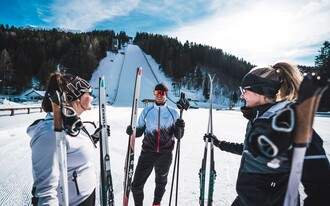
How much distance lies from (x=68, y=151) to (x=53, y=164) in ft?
0.76

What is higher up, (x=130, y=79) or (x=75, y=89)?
(x=130, y=79)

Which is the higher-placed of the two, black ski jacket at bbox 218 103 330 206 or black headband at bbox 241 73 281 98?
black headband at bbox 241 73 281 98

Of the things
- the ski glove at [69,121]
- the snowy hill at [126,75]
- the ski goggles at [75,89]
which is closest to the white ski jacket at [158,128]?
the ski goggles at [75,89]

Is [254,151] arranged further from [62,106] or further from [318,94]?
[62,106]

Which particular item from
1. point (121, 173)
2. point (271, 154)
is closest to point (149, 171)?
point (121, 173)

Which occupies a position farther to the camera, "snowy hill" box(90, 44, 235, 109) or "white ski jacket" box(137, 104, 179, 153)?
"snowy hill" box(90, 44, 235, 109)

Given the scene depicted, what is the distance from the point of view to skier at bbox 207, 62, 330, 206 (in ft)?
3.99

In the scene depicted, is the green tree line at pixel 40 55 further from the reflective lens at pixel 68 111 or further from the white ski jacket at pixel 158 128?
the reflective lens at pixel 68 111

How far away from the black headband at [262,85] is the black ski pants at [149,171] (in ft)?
7.09

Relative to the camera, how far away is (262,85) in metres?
1.68

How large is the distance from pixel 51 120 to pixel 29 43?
75756 mm

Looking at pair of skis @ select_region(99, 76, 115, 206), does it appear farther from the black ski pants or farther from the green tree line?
the green tree line

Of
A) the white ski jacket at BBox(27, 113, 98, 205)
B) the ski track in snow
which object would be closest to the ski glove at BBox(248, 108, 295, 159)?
the white ski jacket at BBox(27, 113, 98, 205)

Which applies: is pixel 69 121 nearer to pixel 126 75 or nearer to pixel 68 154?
pixel 68 154
